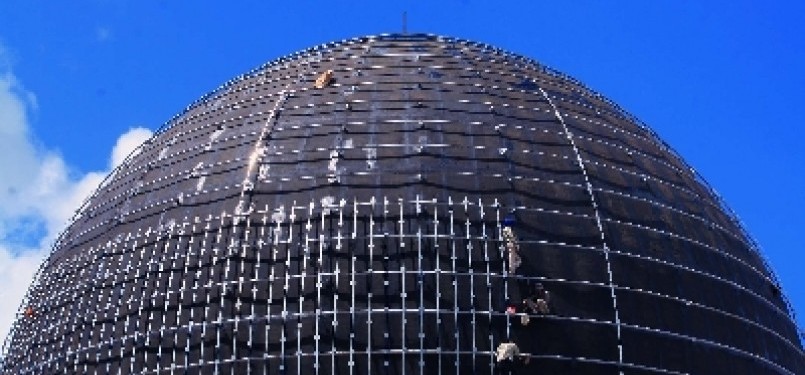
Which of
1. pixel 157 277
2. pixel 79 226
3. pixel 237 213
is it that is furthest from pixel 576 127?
pixel 79 226

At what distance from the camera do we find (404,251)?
60.5ft

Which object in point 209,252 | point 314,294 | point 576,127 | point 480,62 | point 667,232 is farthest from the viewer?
point 480,62

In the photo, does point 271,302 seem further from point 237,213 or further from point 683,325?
point 683,325

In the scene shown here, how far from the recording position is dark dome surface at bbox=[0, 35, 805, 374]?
1789cm

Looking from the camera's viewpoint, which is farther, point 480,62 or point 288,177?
point 480,62

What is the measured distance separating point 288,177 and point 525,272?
454 cm

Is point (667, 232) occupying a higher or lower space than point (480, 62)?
lower

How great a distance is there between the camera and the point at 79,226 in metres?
24.0

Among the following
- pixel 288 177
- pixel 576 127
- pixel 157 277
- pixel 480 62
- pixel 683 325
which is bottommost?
pixel 683 325

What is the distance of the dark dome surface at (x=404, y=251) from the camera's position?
1789cm

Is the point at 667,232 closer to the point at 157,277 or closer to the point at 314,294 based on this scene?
the point at 314,294

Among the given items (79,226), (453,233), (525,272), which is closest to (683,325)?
(525,272)

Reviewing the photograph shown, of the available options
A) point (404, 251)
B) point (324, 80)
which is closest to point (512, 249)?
point (404, 251)

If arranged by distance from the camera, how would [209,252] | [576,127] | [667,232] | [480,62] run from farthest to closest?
[480,62]
[576,127]
[667,232]
[209,252]
